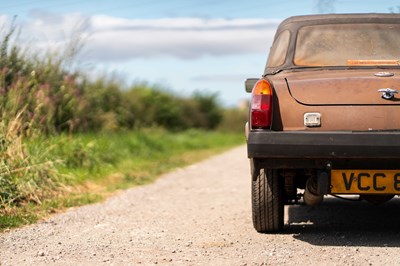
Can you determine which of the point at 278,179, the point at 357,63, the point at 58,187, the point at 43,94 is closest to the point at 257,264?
the point at 278,179

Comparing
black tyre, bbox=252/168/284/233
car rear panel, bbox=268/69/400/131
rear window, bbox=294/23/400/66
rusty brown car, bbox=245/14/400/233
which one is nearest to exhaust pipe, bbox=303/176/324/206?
rusty brown car, bbox=245/14/400/233

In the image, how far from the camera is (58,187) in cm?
943

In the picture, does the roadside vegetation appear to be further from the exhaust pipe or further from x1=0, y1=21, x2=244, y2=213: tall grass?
the exhaust pipe

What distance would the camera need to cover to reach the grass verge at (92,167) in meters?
8.19

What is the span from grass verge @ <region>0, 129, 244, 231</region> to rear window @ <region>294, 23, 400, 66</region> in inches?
120

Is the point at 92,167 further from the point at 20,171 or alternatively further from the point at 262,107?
the point at 262,107

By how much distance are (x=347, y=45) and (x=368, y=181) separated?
4.43 ft

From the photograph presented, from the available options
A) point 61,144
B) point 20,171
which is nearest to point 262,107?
point 20,171

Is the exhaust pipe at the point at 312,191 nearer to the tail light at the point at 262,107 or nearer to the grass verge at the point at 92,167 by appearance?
the tail light at the point at 262,107

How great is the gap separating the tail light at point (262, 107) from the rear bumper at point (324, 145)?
0.32 ft

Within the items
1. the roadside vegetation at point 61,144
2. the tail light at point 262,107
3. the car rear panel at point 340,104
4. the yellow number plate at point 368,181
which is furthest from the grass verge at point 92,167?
the yellow number plate at point 368,181

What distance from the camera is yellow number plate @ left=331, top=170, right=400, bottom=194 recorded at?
19.2ft

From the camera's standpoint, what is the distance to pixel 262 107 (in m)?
5.84

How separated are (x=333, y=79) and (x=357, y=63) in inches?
25.1
